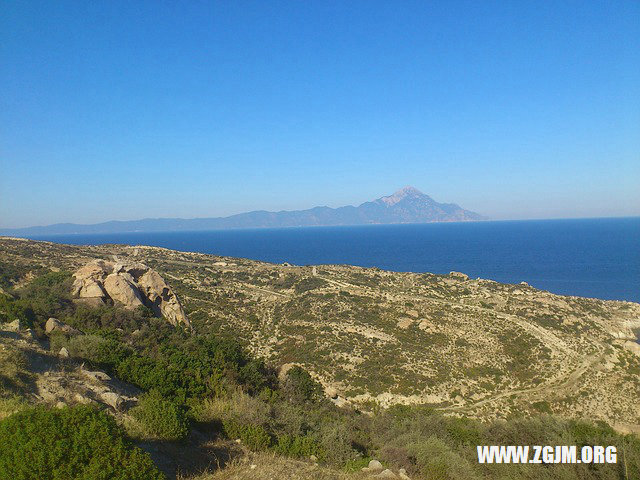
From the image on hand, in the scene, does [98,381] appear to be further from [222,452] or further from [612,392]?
[612,392]

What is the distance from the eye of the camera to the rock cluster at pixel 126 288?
80.6 feet

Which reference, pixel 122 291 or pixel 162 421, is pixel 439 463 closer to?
pixel 162 421

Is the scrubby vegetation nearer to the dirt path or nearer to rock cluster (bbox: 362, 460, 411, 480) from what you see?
rock cluster (bbox: 362, 460, 411, 480)

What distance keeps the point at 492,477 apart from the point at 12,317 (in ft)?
67.0

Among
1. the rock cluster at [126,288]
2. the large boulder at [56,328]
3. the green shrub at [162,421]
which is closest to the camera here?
the green shrub at [162,421]

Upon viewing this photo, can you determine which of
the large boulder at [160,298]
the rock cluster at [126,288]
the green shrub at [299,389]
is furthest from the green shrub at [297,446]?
the large boulder at [160,298]

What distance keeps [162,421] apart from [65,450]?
282 cm

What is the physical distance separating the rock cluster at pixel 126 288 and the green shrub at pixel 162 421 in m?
17.5

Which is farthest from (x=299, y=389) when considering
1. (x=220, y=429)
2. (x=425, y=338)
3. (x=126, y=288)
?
(x=425, y=338)

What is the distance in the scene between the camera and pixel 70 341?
45.3ft

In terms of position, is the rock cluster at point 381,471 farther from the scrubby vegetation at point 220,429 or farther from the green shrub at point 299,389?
the green shrub at point 299,389

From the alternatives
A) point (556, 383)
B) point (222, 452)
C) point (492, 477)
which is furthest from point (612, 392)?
point (222, 452)

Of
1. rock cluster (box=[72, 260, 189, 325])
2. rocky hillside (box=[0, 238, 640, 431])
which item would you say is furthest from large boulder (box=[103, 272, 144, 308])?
rocky hillside (box=[0, 238, 640, 431])

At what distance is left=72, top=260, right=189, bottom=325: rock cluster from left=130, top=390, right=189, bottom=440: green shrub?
17.5 m
